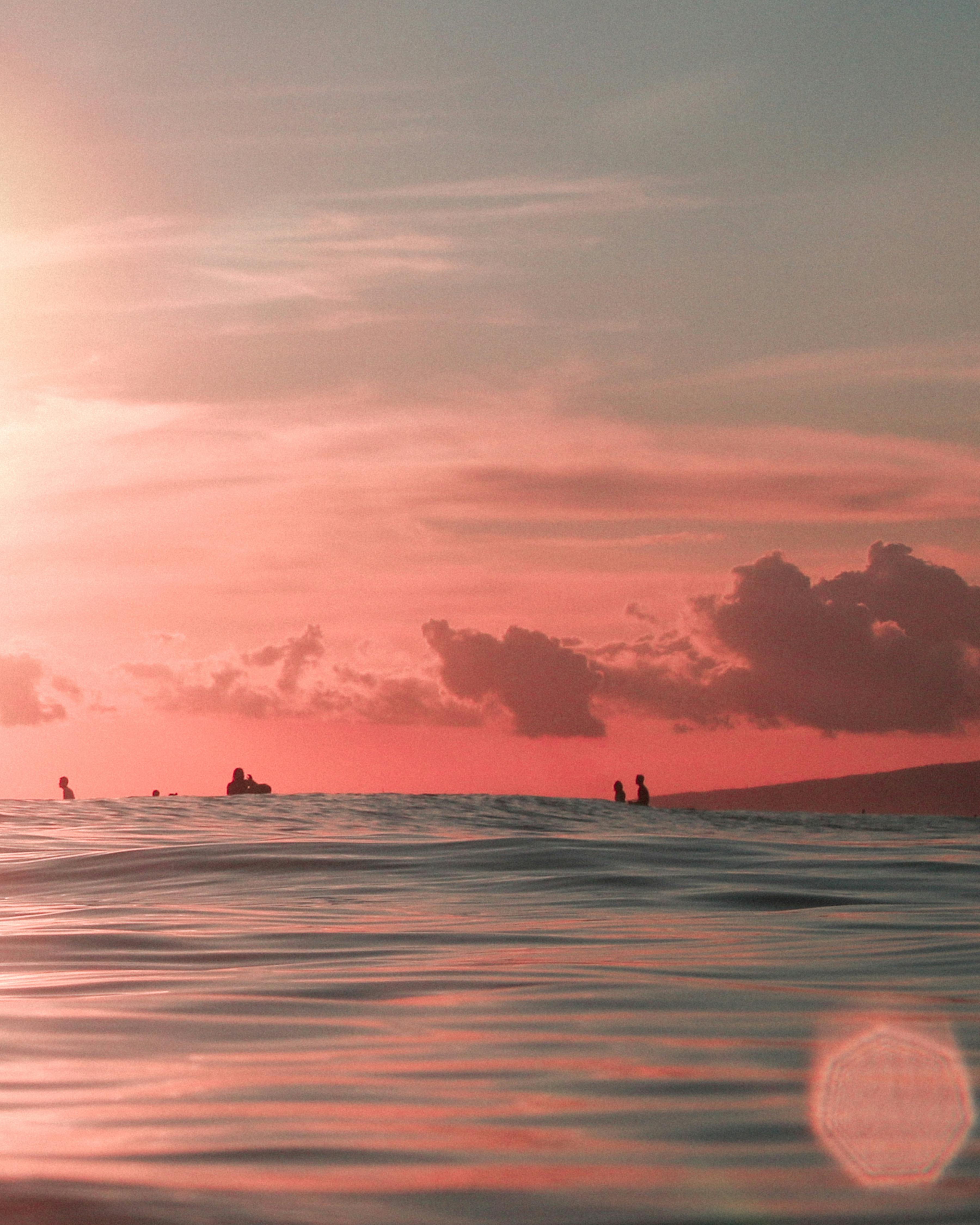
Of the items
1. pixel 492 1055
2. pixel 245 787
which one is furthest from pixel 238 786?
pixel 492 1055

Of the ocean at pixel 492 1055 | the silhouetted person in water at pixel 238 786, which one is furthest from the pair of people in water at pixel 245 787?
the ocean at pixel 492 1055

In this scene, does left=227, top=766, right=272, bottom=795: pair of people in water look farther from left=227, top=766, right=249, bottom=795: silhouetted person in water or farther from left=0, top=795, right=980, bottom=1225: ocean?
left=0, top=795, right=980, bottom=1225: ocean

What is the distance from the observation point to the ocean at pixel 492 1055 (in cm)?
275

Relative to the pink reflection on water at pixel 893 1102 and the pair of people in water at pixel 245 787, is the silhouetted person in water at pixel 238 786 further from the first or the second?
the pink reflection on water at pixel 893 1102

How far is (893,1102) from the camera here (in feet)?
11.3

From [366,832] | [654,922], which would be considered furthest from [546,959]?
[366,832]

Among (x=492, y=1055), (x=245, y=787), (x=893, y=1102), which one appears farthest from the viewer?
(x=245, y=787)

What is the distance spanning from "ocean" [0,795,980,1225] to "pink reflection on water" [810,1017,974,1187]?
0.04 feet

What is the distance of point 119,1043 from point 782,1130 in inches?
89.0

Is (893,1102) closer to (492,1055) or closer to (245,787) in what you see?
(492,1055)

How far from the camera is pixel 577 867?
12.2 metres

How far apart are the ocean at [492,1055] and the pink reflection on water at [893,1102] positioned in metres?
0.01

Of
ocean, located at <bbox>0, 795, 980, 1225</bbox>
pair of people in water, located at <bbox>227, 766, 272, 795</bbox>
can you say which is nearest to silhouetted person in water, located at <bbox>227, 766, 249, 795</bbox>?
pair of people in water, located at <bbox>227, 766, 272, 795</bbox>

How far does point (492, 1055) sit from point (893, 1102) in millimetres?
1240
